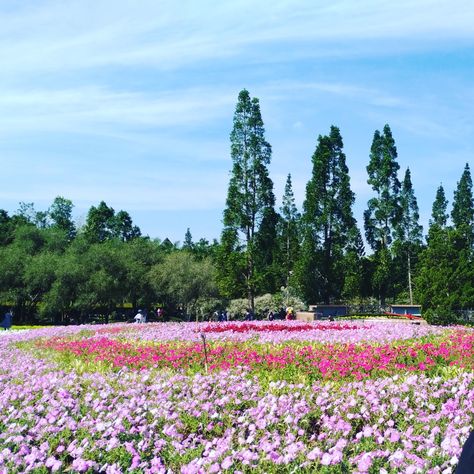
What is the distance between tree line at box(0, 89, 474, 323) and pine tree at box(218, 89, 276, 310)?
59mm

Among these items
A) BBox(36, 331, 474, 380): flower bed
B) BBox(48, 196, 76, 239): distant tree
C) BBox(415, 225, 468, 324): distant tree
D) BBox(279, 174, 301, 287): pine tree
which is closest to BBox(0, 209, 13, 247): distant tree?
BBox(48, 196, 76, 239): distant tree

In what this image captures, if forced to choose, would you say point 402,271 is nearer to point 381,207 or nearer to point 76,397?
point 381,207

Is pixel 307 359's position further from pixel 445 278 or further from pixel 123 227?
pixel 123 227

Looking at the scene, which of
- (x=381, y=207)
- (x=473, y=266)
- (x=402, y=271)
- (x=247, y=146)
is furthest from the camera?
(x=402, y=271)

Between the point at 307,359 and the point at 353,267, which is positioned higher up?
the point at 353,267

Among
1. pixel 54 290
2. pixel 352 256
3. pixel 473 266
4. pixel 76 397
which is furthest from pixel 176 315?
pixel 76 397

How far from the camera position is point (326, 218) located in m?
38.8

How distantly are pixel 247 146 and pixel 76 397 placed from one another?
2923cm

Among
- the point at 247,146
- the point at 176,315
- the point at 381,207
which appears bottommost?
the point at 176,315

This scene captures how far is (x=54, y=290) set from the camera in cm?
3459

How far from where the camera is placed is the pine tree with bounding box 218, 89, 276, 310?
34125mm

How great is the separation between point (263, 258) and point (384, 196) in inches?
492

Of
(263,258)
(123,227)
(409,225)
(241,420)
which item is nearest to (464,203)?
(409,225)

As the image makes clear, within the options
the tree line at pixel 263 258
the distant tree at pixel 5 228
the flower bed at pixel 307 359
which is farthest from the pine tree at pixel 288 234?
the flower bed at pixel 307 359
